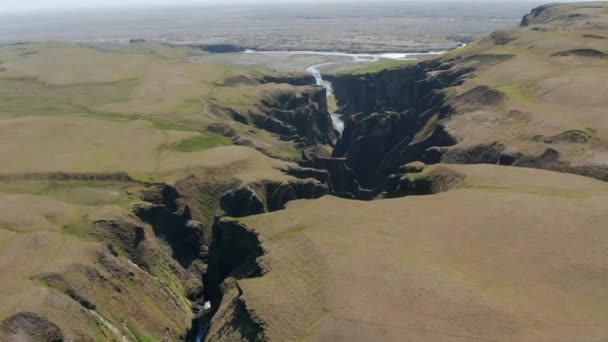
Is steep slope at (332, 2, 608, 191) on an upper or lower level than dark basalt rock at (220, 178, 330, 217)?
upper

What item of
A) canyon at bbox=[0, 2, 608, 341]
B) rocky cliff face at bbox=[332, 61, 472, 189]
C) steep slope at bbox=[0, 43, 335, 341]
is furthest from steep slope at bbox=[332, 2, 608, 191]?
steep slope at bbox=[0, 43, 335, 341]

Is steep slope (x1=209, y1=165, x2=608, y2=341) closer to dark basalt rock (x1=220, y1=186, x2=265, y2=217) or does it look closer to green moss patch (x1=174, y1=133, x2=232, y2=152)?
dark basalt rock (x1=220, y1=186, x2=265, y2=217)

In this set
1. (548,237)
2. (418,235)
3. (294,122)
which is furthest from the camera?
(294,122)

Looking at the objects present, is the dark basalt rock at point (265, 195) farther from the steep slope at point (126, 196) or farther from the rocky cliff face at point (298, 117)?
the rocky cliff face at point (298, 117)

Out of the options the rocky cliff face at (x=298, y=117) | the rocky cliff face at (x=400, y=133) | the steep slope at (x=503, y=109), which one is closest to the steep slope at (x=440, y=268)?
the steep slope at (x=503, y=109)

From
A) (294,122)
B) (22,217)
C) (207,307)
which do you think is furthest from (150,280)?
(294,122)

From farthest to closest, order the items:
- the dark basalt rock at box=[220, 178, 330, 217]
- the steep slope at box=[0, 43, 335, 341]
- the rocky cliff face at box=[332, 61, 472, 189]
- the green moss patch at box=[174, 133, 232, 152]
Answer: the rocky cliff face at box=[332, 61, 472, 189] → the green moss patch at box=[174, 133, 232, 152] → the dark basalt rock at box=[220, 178, 330, 217] → the steep slope at box=[0, 43, 335, 341]

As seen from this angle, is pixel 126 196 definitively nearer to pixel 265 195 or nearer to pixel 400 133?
pixel 265 195

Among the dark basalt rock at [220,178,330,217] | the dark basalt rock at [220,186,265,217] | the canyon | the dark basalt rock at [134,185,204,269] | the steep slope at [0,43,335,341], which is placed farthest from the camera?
the dark basalt rock at [220,178,330,217]

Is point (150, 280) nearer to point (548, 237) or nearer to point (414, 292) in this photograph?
point (414, 292)
